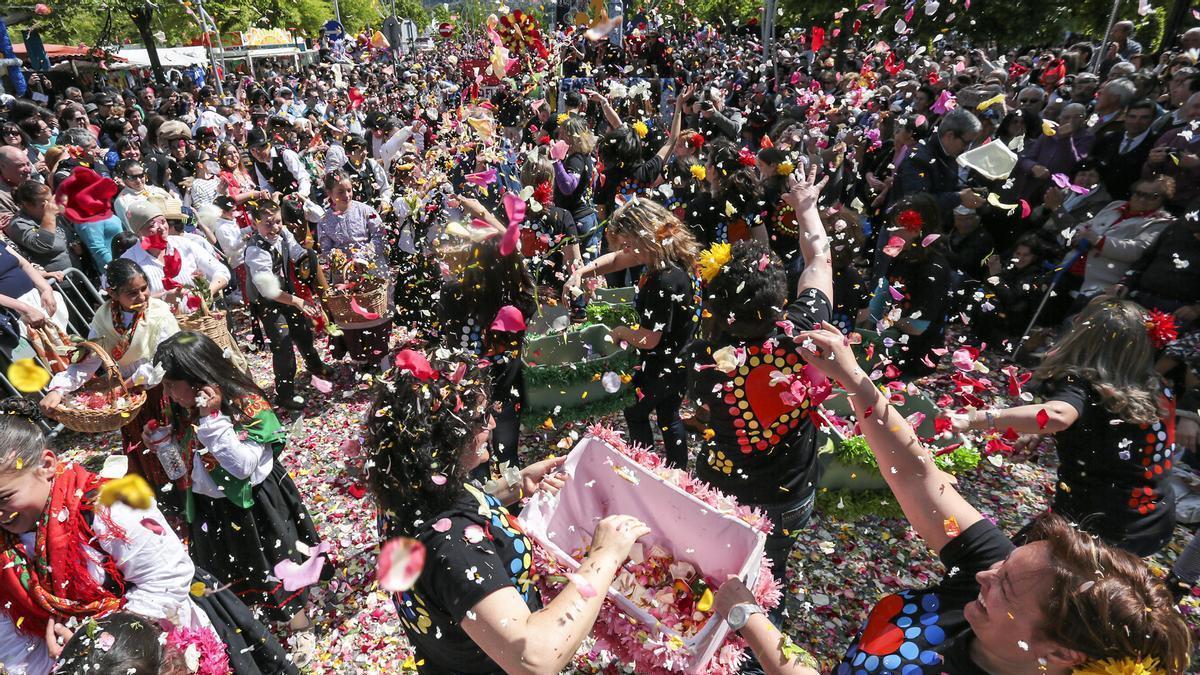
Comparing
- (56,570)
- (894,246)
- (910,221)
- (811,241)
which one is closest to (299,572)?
(56,570)

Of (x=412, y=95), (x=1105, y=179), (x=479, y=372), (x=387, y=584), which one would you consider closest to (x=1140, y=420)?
(x=479, y=372)

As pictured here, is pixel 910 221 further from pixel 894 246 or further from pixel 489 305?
pixel 489 305

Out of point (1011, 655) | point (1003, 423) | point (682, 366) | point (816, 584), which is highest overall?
point (1011, 655)

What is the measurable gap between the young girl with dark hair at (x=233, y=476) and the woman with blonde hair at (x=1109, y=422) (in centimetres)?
331

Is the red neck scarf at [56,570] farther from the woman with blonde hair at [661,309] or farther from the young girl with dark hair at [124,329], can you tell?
the woman with blonde hair at [661,309]

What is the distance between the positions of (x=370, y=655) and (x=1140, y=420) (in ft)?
12.4

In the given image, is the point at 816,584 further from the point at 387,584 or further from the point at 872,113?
the point at 872,113

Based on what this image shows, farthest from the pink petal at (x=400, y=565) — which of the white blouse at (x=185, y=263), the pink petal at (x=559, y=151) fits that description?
the pink petal at (x=559, y=151)

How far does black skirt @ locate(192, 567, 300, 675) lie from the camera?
7.80ft

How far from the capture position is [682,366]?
151 inches

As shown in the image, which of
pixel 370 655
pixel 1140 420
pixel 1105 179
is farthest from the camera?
pixel 1105 179

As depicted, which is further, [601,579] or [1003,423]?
[1003,423]

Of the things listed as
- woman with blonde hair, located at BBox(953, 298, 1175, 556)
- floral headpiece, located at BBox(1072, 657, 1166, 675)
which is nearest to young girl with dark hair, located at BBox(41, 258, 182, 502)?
floral headpiece, located at BBox(1072, 657, 1166, 675)

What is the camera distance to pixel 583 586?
1.67 metres
